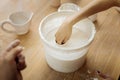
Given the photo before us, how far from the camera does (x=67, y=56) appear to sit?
2.31 feet

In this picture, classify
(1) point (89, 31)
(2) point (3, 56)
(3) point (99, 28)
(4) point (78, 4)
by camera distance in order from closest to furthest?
(2) point (3, 56) < (1) point (89, 31) < (3) point (99, 28) < (4) point (78, 4)

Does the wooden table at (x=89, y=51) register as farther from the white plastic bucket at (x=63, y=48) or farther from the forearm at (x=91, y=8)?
the forearm at (x=91, y=8)

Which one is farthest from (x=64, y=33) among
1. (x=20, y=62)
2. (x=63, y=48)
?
(x=20, y=62)

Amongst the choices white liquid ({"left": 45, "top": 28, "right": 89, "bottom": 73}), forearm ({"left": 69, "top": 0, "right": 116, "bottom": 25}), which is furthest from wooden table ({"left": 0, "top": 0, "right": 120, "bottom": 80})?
forearm ({"left": 69, "top": 0, "right": 116, "bottom": 25})

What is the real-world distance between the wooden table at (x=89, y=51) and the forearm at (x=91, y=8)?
0.44 ft

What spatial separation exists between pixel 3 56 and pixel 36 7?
0.38 metres

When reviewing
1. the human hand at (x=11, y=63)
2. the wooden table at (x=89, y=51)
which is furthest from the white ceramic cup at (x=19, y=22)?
the human hand at (x=11, y=63)

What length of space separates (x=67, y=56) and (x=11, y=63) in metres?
A: 0.18

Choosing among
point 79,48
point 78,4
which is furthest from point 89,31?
point 78,4

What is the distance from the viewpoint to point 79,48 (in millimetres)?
676

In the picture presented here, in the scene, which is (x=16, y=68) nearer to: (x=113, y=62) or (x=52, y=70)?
(x=52, y=70)

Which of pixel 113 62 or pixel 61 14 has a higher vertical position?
pixel 61 14

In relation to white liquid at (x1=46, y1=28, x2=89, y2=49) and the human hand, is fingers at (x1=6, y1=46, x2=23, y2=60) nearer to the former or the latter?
the human hand

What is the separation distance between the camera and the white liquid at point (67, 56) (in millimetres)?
698
